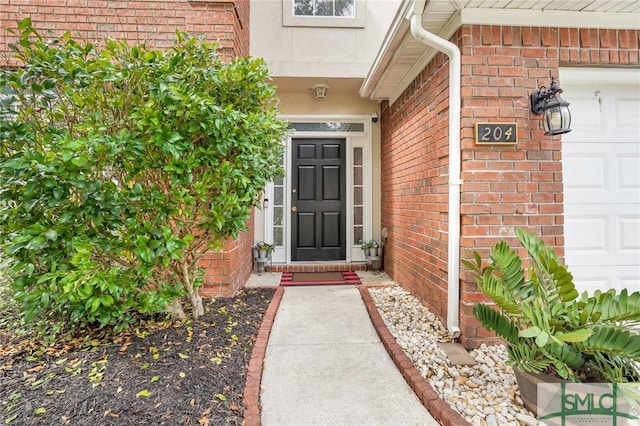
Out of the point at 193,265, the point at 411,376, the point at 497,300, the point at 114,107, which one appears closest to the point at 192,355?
the point at 193,265

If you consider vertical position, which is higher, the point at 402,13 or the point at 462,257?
the point at 402,13

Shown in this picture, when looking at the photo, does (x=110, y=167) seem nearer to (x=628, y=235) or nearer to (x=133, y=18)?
(x=133, y=18)

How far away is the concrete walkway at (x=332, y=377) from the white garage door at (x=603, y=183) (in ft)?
5.76

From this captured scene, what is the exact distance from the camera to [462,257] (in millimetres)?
2246

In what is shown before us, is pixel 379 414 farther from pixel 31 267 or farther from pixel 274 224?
pixel 274 224

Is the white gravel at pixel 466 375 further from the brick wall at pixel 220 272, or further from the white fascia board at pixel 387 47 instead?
the white fascia board at pixel 387 47

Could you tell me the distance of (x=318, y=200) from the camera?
484 centimetres

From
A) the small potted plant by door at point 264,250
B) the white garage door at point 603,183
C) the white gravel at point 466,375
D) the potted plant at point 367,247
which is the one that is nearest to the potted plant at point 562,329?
the white gravel at point 466,375

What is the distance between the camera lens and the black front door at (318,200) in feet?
15.8

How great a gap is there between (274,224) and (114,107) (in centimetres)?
294

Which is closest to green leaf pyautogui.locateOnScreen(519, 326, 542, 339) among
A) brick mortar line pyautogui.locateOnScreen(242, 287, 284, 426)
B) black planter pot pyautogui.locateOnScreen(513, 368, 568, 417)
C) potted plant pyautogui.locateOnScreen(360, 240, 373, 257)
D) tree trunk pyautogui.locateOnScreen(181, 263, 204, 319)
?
black planter pot pyautogui.locateOnScreen(513, 368, 568, 417)

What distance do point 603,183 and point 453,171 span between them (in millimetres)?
1316

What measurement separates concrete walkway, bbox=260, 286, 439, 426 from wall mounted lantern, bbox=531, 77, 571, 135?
1.97 meters

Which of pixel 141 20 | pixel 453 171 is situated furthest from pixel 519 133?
pixel 141 20
